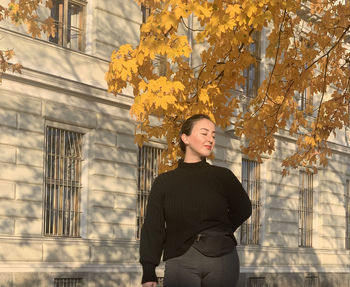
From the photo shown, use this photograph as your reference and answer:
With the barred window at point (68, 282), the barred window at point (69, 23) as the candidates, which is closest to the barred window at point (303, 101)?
the barred window at point (69, 23)

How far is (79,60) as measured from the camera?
55.0 feet

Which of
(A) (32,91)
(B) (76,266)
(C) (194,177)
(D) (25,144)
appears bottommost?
(B) (76,266)

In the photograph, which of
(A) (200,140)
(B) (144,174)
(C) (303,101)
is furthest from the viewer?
(C) (303,101)

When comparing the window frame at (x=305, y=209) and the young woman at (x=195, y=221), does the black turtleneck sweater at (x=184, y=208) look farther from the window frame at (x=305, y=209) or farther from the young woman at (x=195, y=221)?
the window frame at (x=305, y=209)

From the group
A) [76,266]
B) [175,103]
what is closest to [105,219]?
[76,266]

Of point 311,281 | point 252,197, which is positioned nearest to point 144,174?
point 252,197

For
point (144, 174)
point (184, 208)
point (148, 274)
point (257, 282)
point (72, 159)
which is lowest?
point (257, 282)

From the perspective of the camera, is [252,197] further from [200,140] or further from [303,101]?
[200,140]

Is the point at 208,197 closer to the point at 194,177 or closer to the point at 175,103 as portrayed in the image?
the point at 194,177

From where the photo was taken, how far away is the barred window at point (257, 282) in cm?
2264

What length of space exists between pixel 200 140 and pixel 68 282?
11.2m

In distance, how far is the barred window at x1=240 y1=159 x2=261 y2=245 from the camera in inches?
893

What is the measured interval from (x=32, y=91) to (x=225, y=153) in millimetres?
7098

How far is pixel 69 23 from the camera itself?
16969mm
